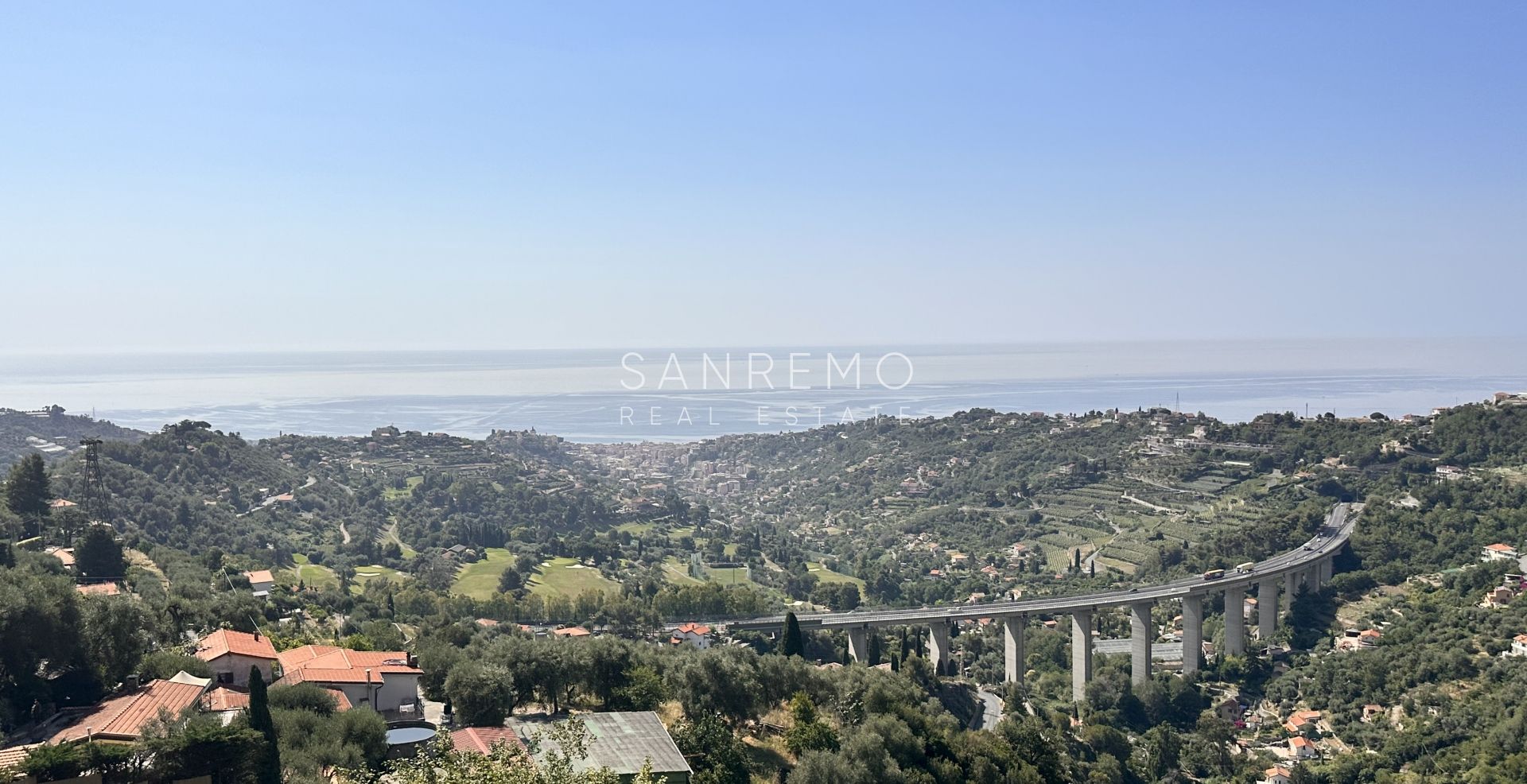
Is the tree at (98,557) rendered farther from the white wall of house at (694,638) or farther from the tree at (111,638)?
the white wall of house at (694,638)

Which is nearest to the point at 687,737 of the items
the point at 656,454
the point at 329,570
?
the point at 329,570

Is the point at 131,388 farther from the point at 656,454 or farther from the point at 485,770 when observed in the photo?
the point at 485,770

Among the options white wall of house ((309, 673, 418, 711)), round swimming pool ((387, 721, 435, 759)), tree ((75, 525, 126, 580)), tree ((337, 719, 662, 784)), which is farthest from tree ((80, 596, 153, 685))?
tree ((75, 525, 126, 580))

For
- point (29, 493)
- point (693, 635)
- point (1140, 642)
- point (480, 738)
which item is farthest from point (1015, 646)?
point (29, 493)

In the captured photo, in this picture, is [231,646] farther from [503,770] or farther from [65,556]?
[65,556]

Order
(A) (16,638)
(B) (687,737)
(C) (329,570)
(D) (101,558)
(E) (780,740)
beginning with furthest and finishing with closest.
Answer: (C) (329,570) < (D) (101,558) < (E) (780,740) < (B) (687,737) < (A) (16,638)

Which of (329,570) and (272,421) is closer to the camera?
(329,570)
